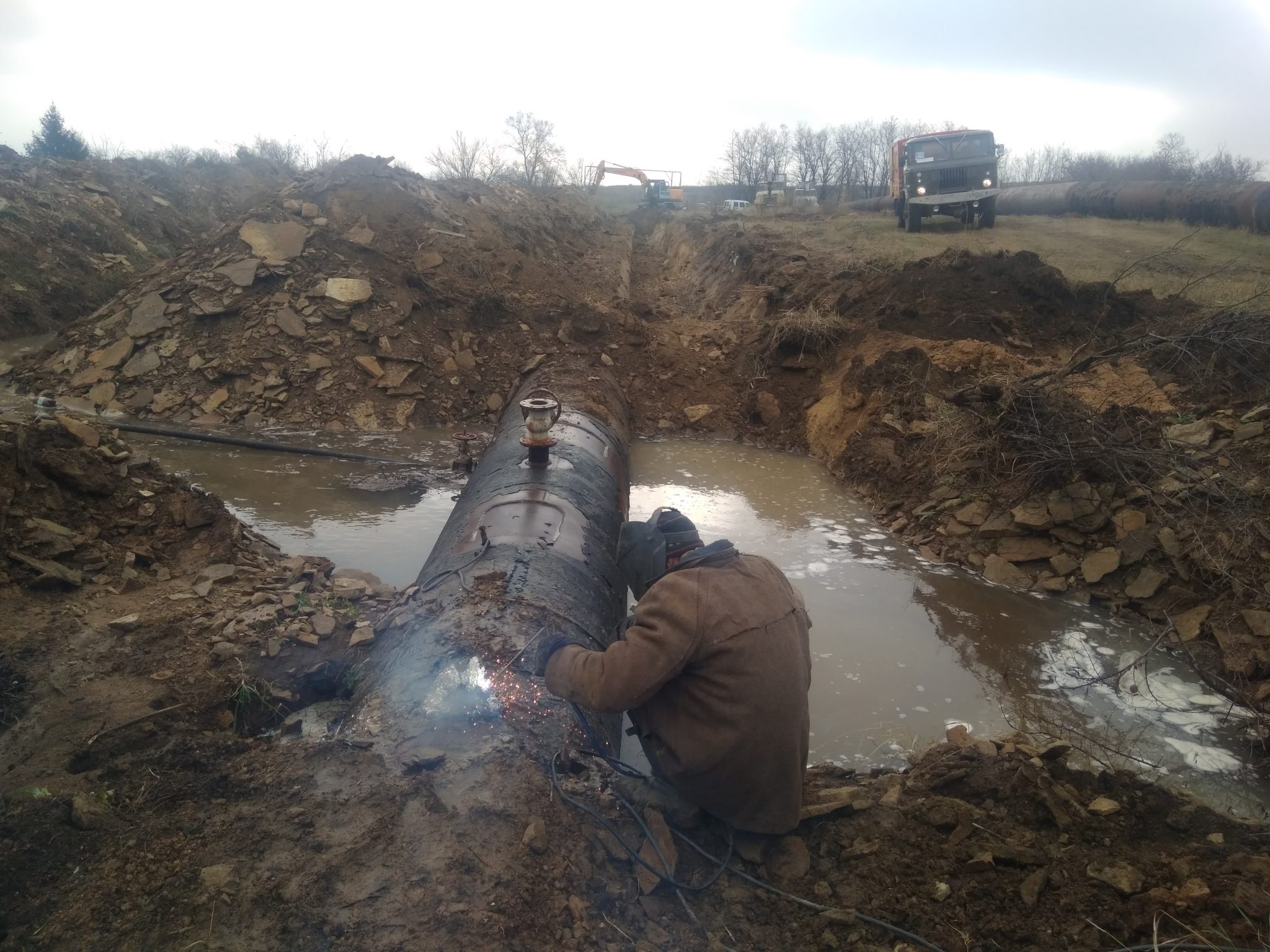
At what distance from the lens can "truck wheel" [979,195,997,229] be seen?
1914 centimetres

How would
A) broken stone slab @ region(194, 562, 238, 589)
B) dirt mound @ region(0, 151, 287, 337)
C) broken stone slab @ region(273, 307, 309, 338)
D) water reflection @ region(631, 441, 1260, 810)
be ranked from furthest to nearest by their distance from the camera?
1. dirt mound @ region(0, 151, 287, 337)
2. broken stone slab @ region(273, 307, 309, 338)
3. broken stone slab @ region(194, 562, 238, 589)
4. water reflection @ region(631, 441, 1260, 810)

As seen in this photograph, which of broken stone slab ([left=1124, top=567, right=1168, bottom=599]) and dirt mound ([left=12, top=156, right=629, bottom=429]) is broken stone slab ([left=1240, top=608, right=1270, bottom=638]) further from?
dirt mound ([left=12, top=156, right=629, bottom=429])

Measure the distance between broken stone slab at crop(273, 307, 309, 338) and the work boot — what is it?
10.00 meters

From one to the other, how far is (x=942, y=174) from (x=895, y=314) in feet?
32.8

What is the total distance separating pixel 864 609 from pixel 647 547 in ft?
12.9

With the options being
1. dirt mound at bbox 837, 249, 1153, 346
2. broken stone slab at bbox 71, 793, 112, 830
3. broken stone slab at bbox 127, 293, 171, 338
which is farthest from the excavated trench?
broken stone slab at bbox 71, 793, 112, 830

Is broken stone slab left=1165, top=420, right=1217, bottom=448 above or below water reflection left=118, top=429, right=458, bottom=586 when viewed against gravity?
above

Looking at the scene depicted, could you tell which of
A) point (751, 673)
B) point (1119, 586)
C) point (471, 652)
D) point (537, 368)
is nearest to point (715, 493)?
point (537, 368)

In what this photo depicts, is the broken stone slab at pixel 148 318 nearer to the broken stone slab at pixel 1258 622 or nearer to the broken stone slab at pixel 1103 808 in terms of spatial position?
the broken stone slab at pixel 1103 808

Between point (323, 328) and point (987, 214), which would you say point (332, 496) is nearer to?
point (323, 328)

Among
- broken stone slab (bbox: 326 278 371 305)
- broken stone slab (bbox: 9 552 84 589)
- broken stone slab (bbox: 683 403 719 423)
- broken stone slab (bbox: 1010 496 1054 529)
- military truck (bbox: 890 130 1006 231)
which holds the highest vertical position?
military truck (bbox: 890 130 1006 231)

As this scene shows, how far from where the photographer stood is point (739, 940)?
8.34 feet

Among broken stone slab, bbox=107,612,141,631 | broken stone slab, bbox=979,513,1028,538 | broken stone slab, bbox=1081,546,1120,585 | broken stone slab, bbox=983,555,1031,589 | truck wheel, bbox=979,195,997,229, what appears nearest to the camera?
broken stone slab, bbox=107,612,141,631

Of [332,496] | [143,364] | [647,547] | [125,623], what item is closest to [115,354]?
[143,364]
